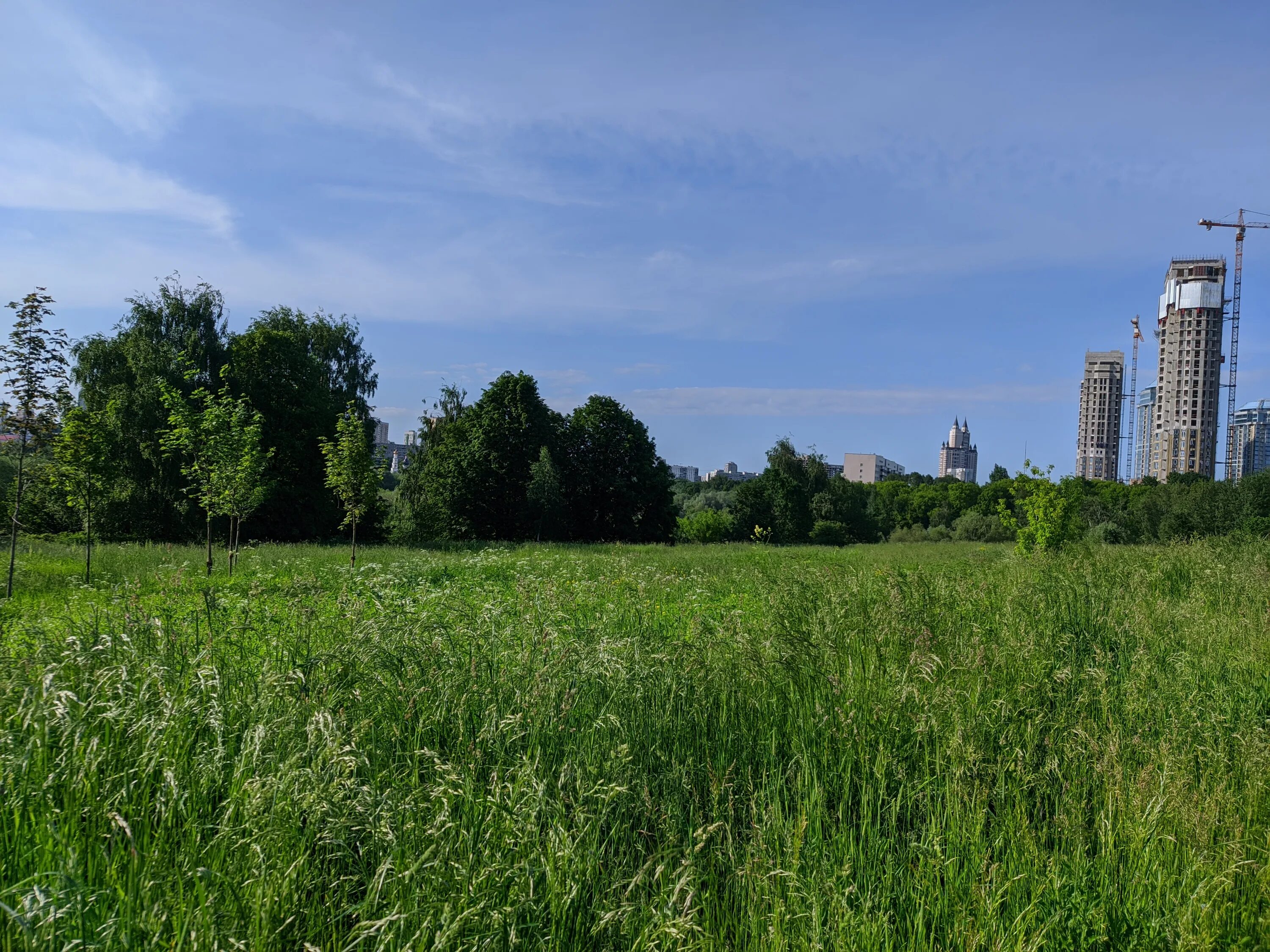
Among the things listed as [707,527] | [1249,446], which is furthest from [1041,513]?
[1249,446]

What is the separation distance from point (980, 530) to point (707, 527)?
21.8 m

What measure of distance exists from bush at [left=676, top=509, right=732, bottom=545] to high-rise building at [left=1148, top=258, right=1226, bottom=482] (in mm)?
153976

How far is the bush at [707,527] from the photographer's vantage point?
56.1 m

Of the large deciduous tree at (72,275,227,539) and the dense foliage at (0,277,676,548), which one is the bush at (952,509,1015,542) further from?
the large deciduous tree at (72,275,227,539)

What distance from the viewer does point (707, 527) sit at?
58.3 m

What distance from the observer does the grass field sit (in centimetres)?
224

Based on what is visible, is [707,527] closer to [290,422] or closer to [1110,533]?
[1110,533]

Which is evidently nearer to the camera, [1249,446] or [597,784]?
[597,784]

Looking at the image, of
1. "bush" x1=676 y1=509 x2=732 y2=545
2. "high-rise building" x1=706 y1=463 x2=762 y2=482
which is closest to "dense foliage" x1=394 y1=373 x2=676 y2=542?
"bush" x1=676 y1=509 x2=732 y2=545

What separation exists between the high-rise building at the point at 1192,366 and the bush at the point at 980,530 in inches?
5455

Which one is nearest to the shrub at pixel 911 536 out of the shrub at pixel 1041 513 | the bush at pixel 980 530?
the bush at pixel 980 530

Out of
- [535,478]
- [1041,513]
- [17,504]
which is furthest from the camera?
[535,478]

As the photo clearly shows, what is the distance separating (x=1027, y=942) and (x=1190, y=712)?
111 inches

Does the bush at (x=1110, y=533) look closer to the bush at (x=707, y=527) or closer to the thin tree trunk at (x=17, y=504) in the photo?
the bush at (x=707, y=527)
